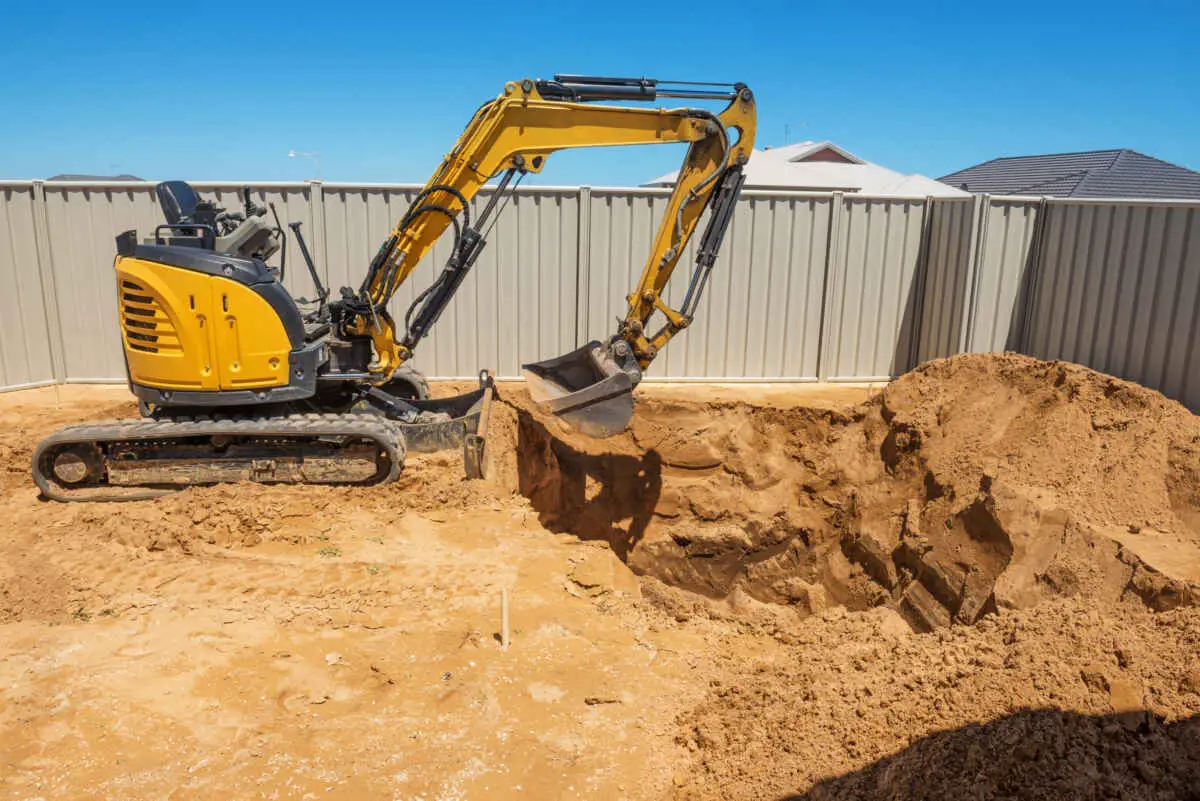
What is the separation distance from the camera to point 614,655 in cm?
470

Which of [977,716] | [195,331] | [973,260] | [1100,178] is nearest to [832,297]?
[973,260]

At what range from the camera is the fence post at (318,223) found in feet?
32.8

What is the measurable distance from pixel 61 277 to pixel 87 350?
92 cm

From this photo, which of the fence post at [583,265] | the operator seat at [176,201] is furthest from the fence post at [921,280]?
the operator seat at [176,201]

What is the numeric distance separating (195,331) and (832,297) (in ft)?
24.9

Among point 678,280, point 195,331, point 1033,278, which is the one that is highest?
point 1033,278

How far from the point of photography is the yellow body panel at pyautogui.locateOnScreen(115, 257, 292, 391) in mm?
6461

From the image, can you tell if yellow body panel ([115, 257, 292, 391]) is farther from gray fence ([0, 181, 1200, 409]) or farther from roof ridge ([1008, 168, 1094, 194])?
roof ridge ([1008, 168, 1094, 194])

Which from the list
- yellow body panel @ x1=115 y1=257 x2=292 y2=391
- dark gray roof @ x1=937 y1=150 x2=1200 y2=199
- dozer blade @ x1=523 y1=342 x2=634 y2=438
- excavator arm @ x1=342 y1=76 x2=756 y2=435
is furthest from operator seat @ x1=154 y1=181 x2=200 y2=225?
dark gray roof @ x1=937 y1=150 x2=1200 y2=199

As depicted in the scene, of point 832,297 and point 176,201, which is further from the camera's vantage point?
point 832,297

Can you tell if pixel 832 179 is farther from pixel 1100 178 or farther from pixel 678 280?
pixel 678 280

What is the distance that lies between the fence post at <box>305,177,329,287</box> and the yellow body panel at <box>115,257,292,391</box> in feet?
11.3

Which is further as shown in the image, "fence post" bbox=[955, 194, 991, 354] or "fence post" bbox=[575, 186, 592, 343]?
"fence post" bbox=[575, 186, 592, 343]

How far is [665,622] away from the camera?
5.18 meters
